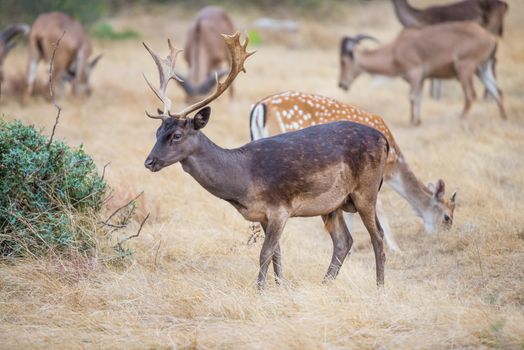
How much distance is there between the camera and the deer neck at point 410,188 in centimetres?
872

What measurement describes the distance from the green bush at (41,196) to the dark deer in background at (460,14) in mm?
10188

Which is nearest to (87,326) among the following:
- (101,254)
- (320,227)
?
(101,254)

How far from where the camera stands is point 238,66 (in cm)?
686

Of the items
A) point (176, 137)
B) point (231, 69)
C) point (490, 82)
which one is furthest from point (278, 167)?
point (490, 82)

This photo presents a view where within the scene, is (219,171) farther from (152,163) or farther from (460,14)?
(460,14)

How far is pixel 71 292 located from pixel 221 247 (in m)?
1.84

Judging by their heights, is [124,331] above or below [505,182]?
above

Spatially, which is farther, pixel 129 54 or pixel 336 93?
pixel 129 54

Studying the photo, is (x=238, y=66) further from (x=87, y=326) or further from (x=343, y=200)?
(x=87, y=326)

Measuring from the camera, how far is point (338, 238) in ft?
23.0

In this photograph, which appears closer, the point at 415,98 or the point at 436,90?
the point at 415,98

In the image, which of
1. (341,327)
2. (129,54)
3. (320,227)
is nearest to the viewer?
(341,327)

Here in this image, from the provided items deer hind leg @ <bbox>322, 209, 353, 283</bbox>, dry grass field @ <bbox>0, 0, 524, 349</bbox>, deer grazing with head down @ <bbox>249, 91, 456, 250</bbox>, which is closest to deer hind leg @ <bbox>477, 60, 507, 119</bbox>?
dry grass field @ <bbox>0, 0, 524, 349</bbox>

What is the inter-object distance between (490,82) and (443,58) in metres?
0.86
